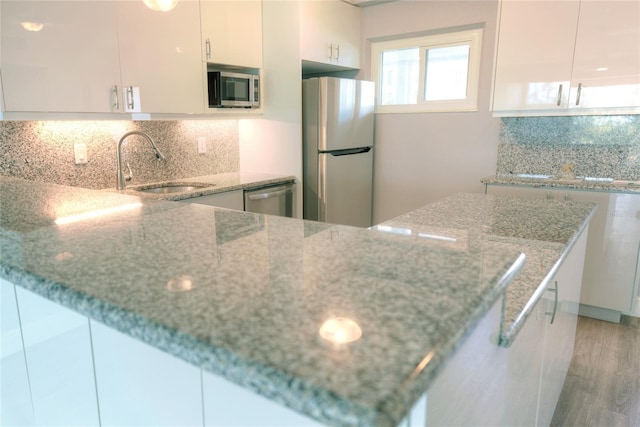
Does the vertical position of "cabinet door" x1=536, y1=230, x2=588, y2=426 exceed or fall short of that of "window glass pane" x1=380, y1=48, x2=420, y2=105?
it falls short

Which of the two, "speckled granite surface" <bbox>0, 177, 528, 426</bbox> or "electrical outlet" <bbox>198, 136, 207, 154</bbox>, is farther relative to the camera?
"electrical outlet" <bbox>198, 136, 207, 154</bbox>

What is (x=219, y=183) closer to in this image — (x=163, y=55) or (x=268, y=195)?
(x=268, y=195)

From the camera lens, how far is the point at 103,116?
2529mm

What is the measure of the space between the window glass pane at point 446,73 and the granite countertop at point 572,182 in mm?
847

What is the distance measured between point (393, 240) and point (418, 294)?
0.30m

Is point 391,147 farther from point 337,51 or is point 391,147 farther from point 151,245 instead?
point 151,245

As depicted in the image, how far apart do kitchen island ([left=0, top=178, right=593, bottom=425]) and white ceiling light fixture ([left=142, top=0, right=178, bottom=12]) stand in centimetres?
191

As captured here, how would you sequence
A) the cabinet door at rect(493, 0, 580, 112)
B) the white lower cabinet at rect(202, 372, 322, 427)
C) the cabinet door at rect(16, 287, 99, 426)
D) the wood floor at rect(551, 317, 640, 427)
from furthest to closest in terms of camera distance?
1. the cabinet door at rect(493, 0, 580, 112)
2. the wood floor at rect(551, 317, 640, 427)
3. the cabinet door at rect(16, 287, 99, 426)
4. the white lower cabinet at rect(202, 372, 322, 427)

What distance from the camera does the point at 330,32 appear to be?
12.0 feet

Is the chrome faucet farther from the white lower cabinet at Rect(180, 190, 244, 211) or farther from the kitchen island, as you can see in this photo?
the kitchen island

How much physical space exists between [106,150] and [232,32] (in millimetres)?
1210

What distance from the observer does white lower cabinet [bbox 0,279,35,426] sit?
104 centimetres

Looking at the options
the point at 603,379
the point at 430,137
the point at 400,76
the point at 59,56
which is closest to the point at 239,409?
the point at 59,56

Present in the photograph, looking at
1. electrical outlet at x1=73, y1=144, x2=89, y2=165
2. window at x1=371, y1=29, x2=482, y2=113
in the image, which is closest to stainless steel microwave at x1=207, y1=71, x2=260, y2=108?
electrical outlet at x1=73, y1=144, x2=89, y2=165
